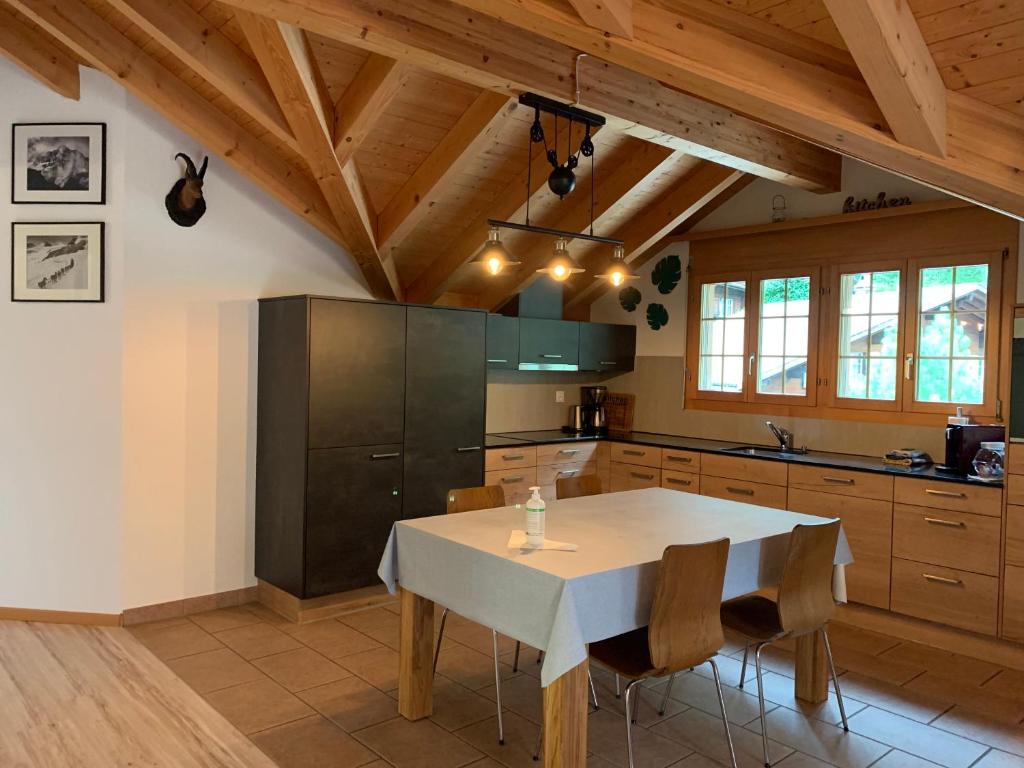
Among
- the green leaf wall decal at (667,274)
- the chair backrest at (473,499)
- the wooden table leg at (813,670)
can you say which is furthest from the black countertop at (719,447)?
the chair backrest at (473,499)

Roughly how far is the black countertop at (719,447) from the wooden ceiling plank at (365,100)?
2.33 metres

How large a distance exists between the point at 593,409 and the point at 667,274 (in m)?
1.27

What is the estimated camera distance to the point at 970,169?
269 centimetres

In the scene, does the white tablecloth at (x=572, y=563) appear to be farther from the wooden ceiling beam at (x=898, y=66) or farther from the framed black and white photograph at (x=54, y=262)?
the framed black and white photograph at (x=54, y=262)

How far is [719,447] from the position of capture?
5.59 metres

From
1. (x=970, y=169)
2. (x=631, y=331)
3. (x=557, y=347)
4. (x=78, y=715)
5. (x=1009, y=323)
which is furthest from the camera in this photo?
(x=631, y=331)

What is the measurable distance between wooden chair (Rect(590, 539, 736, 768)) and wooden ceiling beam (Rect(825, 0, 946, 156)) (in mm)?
1515

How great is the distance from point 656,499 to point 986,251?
8.44 ft

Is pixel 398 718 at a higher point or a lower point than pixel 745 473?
lower

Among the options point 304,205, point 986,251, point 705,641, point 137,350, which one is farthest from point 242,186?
point 986,251

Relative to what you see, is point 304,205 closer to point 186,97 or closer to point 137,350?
point 186,97

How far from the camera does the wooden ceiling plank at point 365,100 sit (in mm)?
3600

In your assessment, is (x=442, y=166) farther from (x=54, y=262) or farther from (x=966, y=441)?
(x=966, y=441)

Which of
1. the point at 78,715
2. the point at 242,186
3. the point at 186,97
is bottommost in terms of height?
the point at 78,715
